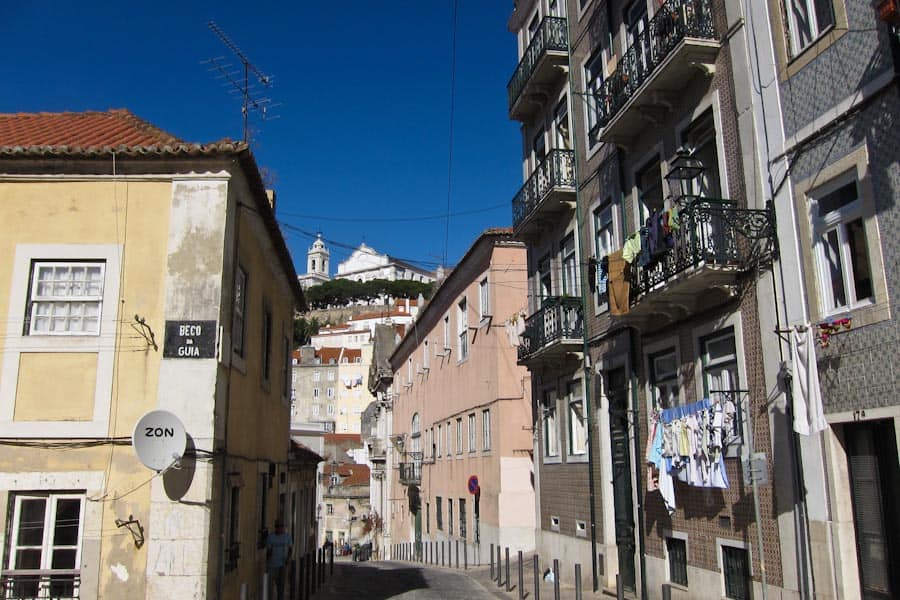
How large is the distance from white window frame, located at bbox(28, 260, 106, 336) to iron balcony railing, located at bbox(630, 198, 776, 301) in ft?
25.8

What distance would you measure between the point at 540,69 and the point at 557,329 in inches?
238

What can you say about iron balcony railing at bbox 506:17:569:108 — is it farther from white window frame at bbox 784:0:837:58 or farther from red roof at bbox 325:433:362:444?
red roof at bbox 325:433:362:444

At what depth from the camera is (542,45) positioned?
17.8m

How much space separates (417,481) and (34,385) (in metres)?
26.5

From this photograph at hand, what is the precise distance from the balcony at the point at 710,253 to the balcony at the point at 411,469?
1001 inches

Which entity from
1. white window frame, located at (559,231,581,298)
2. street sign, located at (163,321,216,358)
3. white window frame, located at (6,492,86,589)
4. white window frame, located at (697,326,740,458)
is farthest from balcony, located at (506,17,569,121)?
white window frame, located at (6,492,86,589)

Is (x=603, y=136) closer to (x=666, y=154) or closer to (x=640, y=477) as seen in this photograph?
(x=666, y=154)

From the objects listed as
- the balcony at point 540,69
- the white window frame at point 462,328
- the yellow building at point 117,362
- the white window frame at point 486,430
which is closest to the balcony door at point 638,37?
the balcony at point 540,69

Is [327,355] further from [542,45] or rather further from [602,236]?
[602,236]

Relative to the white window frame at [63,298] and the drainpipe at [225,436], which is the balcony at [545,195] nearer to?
the drainpipe at [225,436]

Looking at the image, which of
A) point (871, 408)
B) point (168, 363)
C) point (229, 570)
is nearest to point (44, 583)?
point (229, 570)

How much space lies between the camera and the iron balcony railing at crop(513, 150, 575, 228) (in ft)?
55.4

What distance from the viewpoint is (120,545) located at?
977cm

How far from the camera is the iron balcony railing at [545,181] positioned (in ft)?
55.4
